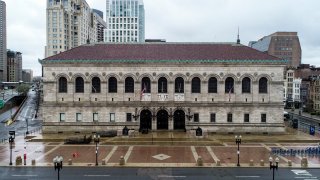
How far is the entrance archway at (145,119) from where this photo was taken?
5812 cm

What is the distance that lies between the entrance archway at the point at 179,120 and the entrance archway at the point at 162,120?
1.37 m

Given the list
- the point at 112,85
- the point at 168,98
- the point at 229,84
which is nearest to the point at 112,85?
the point at 112,85

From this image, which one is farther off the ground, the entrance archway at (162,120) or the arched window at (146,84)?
the arched window at (146,84)

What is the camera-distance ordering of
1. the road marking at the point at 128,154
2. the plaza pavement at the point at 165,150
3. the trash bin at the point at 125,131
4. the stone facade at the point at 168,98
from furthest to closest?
the stone facade at the point at 168,98 → the trash bin at the point at 125,131 → the road marking at the point at 128,154 → the plaza pavement at the point at 165,150

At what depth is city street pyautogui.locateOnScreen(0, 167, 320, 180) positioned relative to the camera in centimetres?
3153

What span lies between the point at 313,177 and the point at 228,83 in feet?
90.6

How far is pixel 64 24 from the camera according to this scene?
146 meters

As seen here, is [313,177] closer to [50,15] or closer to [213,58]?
[213,58]

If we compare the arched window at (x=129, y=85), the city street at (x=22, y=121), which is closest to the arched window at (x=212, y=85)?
the arched window at (x=129, y=85)

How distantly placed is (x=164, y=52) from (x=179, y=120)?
11944mm

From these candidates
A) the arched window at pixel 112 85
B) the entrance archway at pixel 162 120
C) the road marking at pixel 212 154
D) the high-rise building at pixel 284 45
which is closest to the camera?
the road marking at pixel 212 154

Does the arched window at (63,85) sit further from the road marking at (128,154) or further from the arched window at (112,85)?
the road marking at (128,154)

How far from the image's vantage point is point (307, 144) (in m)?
49.4

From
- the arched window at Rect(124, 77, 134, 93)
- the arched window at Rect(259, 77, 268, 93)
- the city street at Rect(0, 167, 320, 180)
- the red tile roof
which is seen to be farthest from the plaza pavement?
the red tile roof
